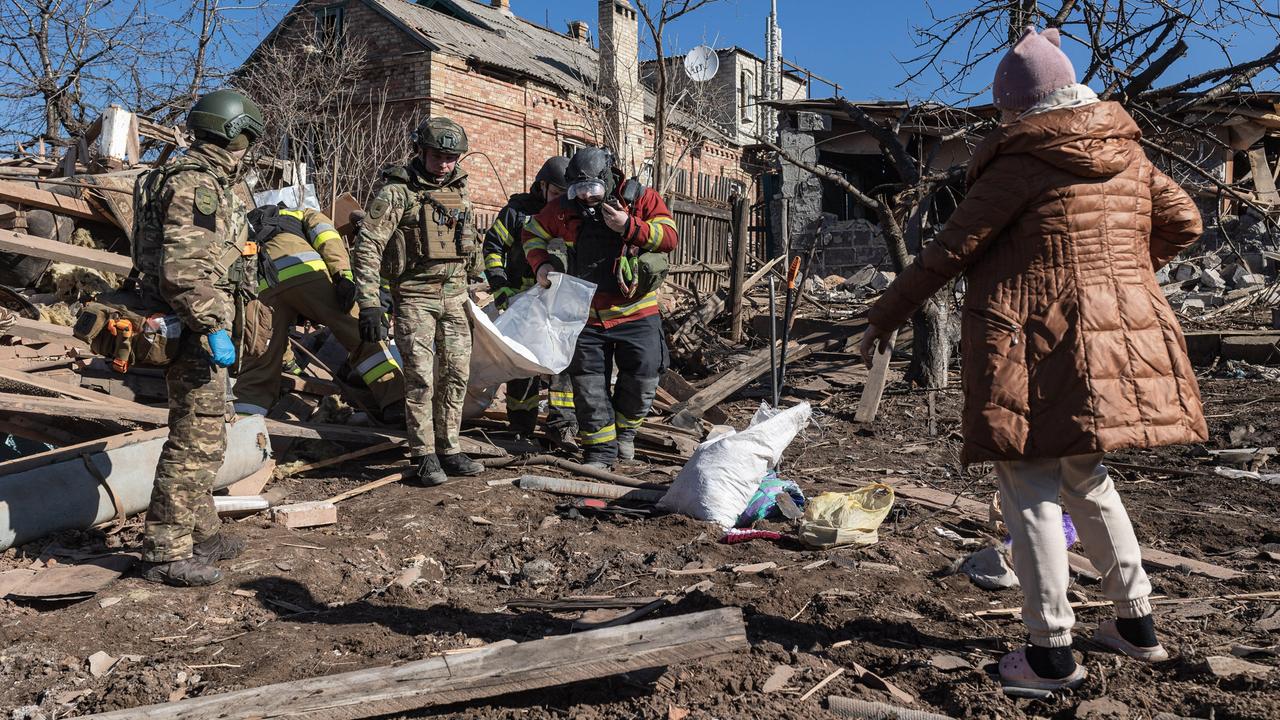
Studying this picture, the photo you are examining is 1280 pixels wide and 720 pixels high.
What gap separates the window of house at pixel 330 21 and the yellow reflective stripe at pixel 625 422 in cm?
1867

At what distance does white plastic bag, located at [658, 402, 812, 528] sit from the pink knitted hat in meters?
2.52

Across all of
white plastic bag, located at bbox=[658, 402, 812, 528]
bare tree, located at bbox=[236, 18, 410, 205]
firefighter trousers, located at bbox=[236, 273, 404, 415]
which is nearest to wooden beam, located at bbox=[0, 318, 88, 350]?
firefighter trousers, located at bbox=[236, 273, 404, 415]

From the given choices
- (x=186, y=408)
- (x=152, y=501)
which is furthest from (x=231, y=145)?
(x=152, y=501)

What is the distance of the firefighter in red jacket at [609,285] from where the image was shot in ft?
19.4

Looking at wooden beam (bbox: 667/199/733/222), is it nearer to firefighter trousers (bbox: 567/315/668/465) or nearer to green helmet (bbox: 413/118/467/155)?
firefighter trousers (bbox: 567/315/668/465)

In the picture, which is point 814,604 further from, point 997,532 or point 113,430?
point 113,430

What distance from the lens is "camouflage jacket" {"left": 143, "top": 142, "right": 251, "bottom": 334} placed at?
381 cm

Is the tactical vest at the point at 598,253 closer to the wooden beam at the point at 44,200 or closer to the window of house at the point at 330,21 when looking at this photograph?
the wooden beam at the point at 44,200

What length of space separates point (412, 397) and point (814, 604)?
295 centimetres

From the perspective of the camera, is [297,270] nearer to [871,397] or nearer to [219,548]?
[219,548]

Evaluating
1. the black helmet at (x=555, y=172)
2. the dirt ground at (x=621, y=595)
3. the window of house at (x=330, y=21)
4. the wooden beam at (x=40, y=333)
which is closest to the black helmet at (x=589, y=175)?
the black helmet at (x=555, y=172)

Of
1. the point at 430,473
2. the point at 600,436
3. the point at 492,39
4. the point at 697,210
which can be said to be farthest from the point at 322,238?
the point at 492,39

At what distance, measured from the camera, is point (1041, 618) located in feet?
8.82

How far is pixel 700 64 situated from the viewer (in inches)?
725
